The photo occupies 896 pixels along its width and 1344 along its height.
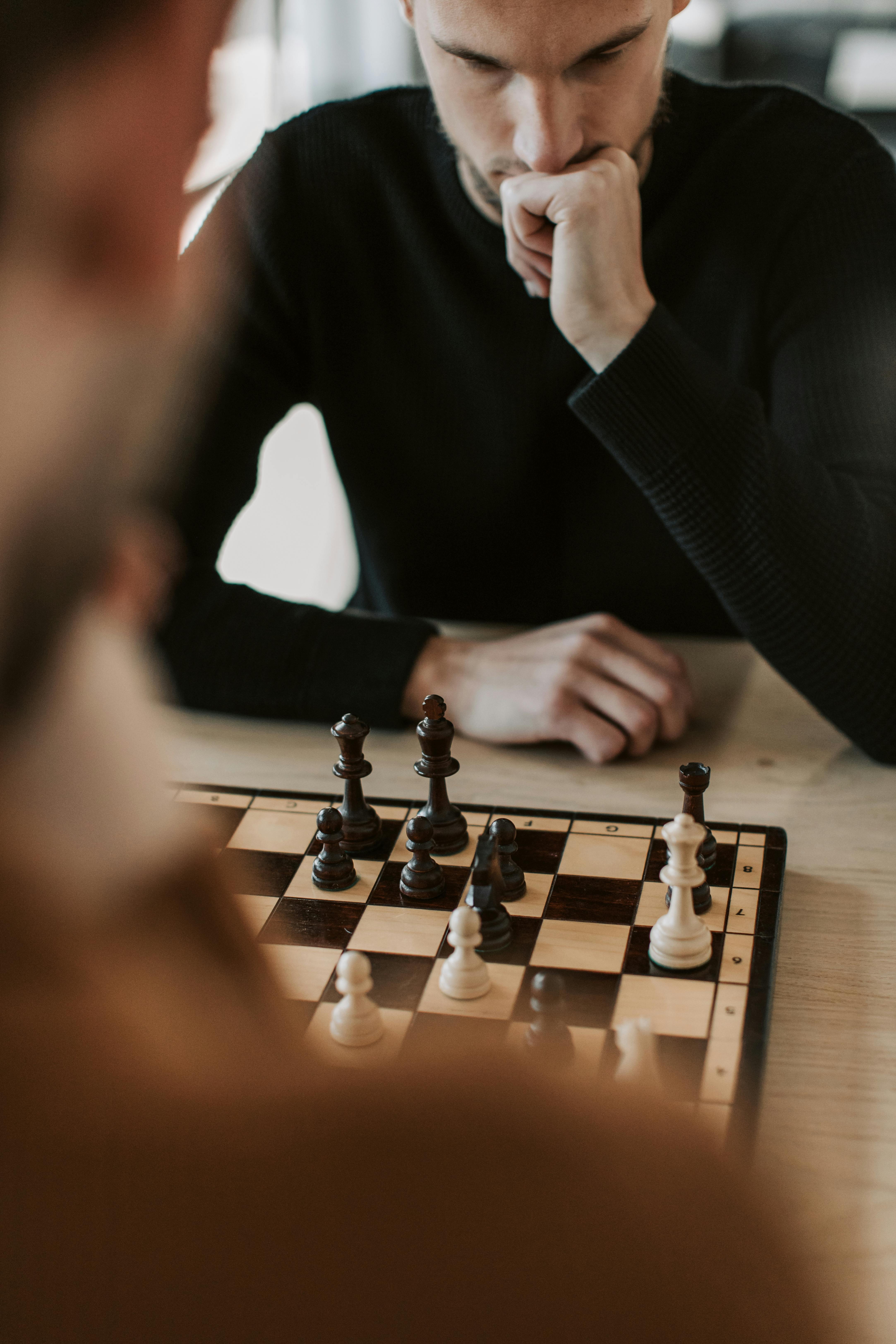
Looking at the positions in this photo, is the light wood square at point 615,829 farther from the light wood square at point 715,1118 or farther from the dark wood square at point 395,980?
the light wood square at point 715,1118

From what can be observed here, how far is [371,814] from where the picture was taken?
3.98 ft

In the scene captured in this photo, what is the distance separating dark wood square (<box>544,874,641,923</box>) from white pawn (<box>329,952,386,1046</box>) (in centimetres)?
22

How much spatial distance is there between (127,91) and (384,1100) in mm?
478

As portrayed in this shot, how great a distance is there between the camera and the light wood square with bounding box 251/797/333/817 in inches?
50.3

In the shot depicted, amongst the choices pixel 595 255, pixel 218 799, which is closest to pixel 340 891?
pixel 218 799

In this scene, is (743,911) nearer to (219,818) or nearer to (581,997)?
(581,997)

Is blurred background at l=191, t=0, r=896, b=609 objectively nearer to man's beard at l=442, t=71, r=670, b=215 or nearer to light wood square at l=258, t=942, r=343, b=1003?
man's beard at l=442, t=71, r=670, b=215

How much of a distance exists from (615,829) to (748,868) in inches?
5.5

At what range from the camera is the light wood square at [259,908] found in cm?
108

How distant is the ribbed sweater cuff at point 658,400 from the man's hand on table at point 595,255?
0.09ft

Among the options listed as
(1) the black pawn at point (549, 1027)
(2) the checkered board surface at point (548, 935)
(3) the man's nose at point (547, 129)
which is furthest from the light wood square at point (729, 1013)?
(3) the man's nose at point (547, 129)

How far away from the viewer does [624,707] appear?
1.38 metres

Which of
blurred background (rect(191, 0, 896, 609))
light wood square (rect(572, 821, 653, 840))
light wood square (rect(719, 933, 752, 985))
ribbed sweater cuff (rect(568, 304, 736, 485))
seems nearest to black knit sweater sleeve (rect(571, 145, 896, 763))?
ribbed sweater cuff (rect(568, 304, 736, 485))

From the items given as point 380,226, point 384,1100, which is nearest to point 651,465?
point 380,226
